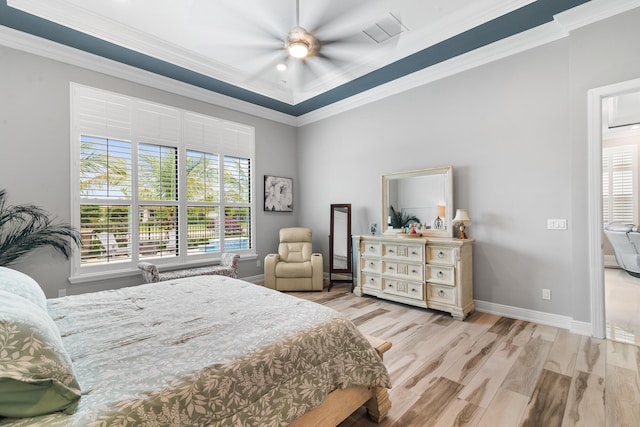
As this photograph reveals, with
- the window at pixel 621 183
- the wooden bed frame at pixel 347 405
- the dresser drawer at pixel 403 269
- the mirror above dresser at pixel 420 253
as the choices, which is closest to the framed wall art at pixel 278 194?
the mirror above dresser at pixel 420 253

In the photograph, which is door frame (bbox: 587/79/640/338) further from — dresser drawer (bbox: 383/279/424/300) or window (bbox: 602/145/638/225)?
window (bbox: 602/145/638/225)

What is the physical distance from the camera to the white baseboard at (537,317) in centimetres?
284

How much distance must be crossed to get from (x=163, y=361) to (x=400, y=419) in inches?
55.3

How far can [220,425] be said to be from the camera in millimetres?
1025

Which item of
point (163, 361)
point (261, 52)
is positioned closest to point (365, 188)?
point (261, 52)

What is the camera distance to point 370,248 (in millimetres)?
4184

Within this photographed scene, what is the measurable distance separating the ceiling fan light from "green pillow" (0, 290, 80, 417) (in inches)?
87.6

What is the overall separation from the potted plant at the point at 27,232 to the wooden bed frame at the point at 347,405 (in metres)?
3.47

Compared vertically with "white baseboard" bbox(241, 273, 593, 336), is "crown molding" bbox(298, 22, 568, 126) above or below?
above

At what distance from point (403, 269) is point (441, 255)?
535mm

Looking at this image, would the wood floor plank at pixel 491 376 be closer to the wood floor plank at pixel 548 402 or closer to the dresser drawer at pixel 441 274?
the wood floor plank at pixel 548 402

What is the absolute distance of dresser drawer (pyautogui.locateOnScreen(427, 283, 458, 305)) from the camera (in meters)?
3.38

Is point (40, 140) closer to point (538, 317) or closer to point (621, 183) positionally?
point (538, 317)

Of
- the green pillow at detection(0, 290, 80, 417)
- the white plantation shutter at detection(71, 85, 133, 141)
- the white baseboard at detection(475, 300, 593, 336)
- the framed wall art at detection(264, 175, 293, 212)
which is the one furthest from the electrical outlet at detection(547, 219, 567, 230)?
the white plantation shutter at detection(71, 85, 133, 141)
